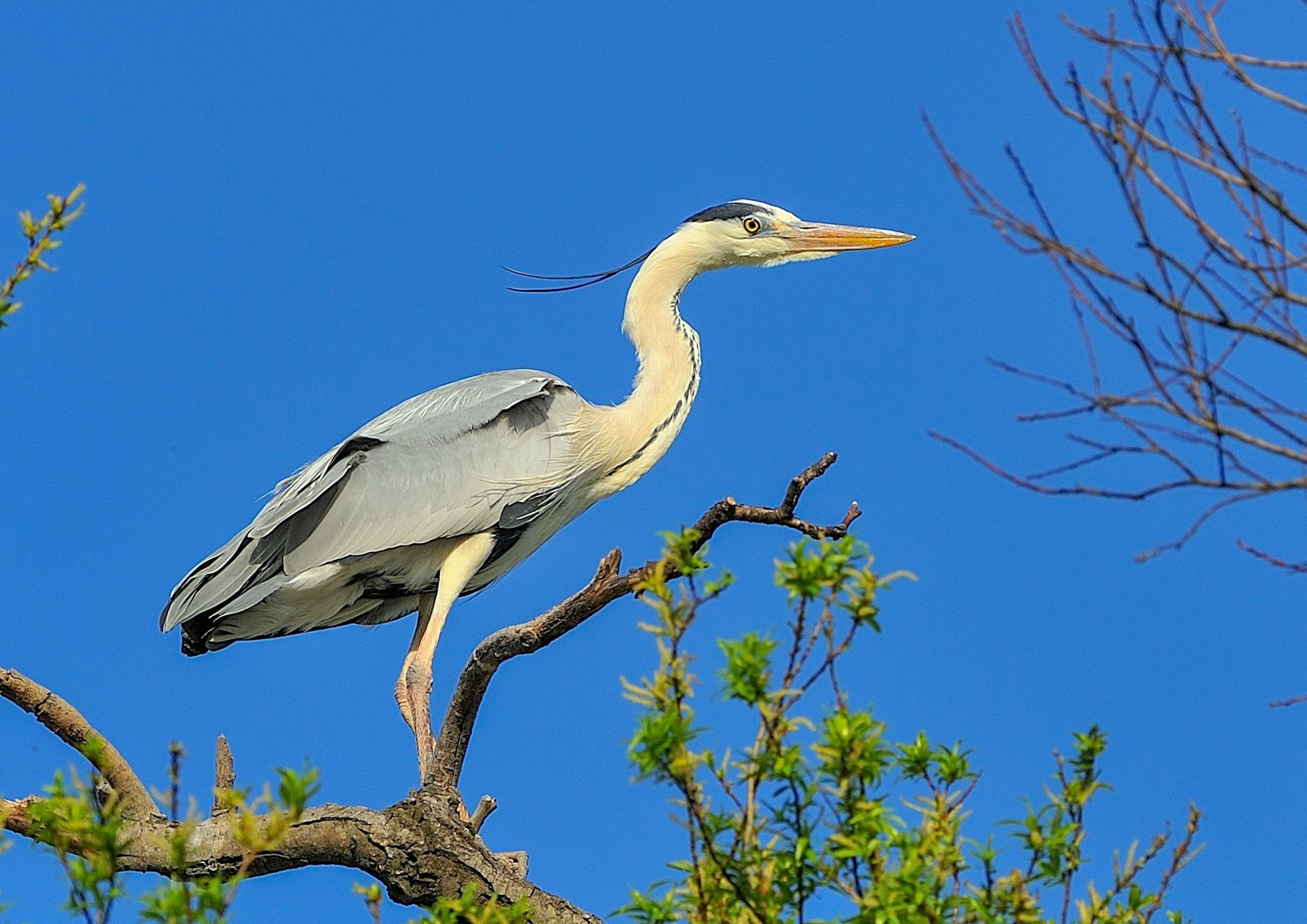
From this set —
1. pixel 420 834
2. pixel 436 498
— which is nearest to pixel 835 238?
pixel 436 498

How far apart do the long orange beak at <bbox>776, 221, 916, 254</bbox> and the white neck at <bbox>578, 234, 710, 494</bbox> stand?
58 centimetres

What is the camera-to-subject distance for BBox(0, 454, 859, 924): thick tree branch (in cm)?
415

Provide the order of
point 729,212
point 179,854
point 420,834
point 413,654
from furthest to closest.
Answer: point 729,212 < point 413,654 < point 420,834 < point 179,854

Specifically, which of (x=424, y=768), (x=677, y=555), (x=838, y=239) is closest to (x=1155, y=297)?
(x=677, y=555)

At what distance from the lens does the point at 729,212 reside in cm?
695

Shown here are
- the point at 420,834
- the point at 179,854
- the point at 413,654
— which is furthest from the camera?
the point at 413,654

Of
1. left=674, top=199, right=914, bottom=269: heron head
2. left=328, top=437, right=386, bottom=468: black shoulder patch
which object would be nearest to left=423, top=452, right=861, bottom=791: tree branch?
left=328, top=437, right=386, bottom=468: black shoulder patch

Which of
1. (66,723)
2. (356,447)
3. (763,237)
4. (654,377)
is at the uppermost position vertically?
(763,237)

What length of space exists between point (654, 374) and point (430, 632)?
1626mm

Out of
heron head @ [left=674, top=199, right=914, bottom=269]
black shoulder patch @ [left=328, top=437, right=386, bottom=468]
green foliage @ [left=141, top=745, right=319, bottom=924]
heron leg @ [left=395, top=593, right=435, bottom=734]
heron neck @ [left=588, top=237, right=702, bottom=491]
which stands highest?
heron head @ [left=674, top=199, right=914, bottom=269]

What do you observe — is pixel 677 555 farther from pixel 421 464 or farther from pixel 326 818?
pixel 421 464

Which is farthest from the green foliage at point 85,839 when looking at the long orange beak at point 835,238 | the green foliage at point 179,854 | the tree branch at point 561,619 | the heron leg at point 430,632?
the long orange beak at point 835,238

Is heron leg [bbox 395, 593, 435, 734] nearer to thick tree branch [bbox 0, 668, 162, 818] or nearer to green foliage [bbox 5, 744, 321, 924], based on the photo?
thick tree branch [bbox 0, 668, 162, 818]

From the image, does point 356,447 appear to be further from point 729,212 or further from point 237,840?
point 237,840
